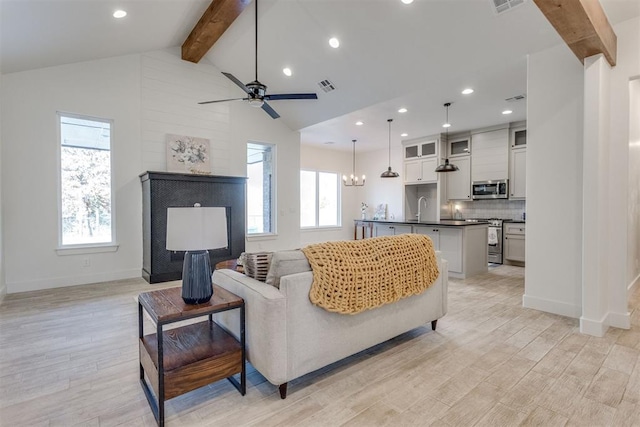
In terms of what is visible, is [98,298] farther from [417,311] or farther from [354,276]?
[417,311]

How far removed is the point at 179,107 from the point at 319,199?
4755mm

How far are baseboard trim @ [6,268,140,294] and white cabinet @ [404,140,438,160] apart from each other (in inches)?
258

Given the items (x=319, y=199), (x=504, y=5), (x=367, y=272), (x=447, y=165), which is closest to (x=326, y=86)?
(x=447, y=165)

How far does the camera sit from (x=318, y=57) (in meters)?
4.83

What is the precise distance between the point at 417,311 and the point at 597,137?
2.31 m

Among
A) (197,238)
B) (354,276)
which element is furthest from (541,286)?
(197,238)

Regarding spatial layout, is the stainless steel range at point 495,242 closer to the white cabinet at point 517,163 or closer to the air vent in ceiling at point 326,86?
the white cabinet at point 517,163

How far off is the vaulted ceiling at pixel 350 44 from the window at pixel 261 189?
51.7 inches

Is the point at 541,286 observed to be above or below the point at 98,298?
above

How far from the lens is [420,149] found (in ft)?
25.9

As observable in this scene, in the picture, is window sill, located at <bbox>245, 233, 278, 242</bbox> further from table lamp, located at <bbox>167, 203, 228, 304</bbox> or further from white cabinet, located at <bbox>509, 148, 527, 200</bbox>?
white cabinet, located at <bbox>509, 148, 527, 200</bbox>

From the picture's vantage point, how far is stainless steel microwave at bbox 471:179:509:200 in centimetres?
656

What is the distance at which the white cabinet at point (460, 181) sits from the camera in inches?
284

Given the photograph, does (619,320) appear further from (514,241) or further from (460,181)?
(460,181)
